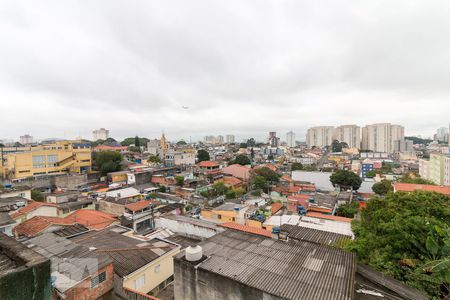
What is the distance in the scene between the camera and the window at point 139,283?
783 cm

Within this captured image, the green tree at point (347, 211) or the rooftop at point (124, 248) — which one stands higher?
the rooftop at point (124, 248)

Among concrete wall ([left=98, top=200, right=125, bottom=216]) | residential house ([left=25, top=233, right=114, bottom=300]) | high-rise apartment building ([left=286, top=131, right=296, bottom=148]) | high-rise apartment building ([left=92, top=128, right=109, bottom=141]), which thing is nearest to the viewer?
residential house ([left=25, top=233, right=114, bottom=300])

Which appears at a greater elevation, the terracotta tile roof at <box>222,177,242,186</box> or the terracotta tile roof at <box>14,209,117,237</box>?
the terracotta tile roof at <box>14,209,117,237</box>

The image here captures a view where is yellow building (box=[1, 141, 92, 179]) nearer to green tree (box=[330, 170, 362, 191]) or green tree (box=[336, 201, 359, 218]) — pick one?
green tree (box=[336, 201, 359, 218])

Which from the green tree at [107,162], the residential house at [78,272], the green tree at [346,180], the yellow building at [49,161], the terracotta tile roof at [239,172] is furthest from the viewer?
the terracotta tile roof at [239,172]

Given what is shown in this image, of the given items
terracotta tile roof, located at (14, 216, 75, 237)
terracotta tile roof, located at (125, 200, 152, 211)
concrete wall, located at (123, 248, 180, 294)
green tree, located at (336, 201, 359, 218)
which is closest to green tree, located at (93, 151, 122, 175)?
terracotta tile roof, located at (125, 200, 152, 211)

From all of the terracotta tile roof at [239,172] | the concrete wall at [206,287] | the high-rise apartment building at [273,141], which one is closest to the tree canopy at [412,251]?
the concrete wall at [206,287]

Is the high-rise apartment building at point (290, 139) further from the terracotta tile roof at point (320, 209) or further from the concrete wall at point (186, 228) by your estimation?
the concrete wall at point (186, 228)

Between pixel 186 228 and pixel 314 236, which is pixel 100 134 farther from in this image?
pixel 314 236

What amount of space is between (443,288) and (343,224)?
7629mm

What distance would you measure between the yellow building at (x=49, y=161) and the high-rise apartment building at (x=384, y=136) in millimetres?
99242

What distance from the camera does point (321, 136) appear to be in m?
109

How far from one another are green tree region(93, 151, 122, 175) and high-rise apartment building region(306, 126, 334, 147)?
96.2 metres

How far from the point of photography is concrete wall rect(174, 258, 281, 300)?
234 inches
